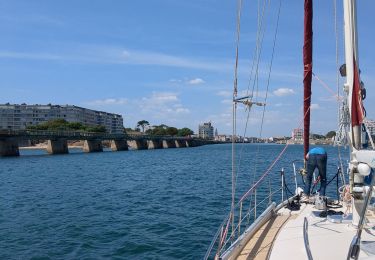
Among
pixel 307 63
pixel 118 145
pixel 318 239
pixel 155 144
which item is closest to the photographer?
pixel 318 239

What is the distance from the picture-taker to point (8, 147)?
293 ft

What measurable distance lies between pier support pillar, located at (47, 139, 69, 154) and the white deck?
103 metres

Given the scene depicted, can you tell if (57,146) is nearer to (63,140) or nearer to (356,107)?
(63,140)

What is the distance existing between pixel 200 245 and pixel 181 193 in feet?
46.3

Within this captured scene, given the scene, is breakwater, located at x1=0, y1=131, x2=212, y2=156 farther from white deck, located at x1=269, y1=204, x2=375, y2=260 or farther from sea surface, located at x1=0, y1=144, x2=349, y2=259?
white deck, located at x1=269, y1=204, x2=375, y2=260

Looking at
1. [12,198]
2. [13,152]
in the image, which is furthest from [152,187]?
[13,152]

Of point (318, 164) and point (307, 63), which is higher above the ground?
point (307, 63)

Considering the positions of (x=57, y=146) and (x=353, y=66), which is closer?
(x=353, y=66)

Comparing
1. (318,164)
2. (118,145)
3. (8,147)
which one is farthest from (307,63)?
(118,145)

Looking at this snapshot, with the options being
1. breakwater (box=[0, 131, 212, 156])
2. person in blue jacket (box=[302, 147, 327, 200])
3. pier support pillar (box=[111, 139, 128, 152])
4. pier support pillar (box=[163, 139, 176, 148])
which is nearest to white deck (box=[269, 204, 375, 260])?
person in blue jacket (box=[302, 147, 327, 200])

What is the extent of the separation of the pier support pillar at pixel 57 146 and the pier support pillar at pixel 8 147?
1320 centimetres

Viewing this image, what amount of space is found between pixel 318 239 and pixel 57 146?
347ft

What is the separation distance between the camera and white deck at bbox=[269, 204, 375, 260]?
6.36m

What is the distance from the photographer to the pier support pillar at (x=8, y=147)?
88562mm
